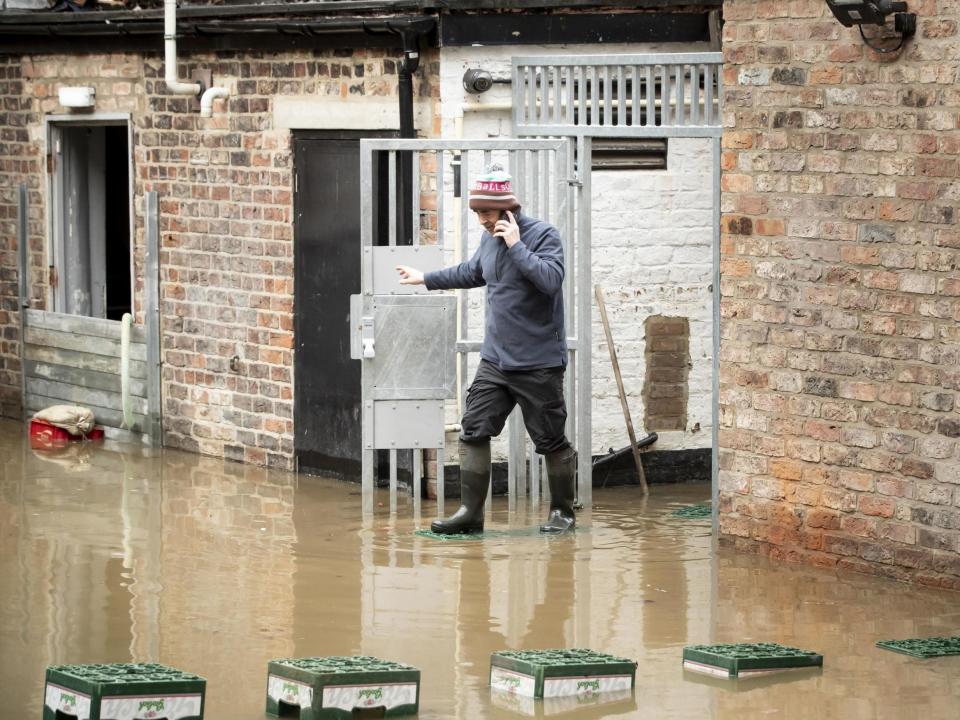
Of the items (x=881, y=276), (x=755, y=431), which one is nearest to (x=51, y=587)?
(x=755, y=431)

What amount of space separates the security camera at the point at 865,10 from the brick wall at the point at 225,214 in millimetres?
3628

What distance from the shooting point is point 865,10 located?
868cm

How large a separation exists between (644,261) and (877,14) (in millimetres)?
3438

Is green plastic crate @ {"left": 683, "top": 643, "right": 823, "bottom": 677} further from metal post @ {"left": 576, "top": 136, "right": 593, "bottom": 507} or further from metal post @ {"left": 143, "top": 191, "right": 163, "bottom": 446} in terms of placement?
metal post @ {"left": 143, "top": 191, "right": 163, "bottom": 446}

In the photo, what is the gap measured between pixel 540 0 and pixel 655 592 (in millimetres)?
4141

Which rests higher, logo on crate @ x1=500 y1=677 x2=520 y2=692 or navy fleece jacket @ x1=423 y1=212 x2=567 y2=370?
navy fleece jacket @ x1=423 y1=212 x2=567 y2=370

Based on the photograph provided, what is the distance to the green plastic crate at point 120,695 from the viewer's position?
20.5 feet

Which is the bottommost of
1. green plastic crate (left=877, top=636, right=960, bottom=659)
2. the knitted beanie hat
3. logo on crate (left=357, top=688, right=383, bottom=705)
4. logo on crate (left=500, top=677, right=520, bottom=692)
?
green plastic crate (left=877, top=636, right=960, bottom=659)

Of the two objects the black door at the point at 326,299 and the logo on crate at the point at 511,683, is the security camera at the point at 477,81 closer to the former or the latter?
the black door at the point at 326,299

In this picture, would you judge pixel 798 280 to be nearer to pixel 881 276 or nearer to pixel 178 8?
pixel 881 276

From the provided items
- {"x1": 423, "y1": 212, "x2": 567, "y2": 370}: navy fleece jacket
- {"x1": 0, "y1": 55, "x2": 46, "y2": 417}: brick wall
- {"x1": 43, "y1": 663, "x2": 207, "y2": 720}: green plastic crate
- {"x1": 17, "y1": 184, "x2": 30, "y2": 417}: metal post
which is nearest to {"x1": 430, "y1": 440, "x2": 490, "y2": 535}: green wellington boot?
{"x1": 423, "y1": 212, "x2": 567, "y2": 370}: navy fleece jacket

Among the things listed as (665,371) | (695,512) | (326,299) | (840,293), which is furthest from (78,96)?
(840,293)

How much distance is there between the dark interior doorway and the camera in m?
14.3

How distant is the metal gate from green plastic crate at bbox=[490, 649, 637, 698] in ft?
12.3
